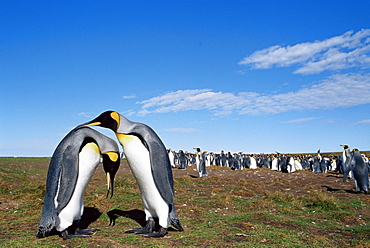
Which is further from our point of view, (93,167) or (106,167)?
(106,167)

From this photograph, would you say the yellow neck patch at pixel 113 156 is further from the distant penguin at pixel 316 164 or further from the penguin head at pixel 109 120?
the distant penguin at pixel 316 164

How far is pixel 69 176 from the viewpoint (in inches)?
184

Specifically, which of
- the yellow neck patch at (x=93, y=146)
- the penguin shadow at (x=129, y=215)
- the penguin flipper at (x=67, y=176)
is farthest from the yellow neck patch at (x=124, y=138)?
the penguin shadow at (x=129, y=215)

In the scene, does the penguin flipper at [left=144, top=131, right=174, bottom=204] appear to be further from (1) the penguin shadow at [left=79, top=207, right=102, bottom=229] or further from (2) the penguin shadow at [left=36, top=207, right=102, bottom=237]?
(1) the penguin shadow at [left=79, top=207, right=102, bottom=229]

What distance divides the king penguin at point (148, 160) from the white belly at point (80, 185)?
44cm

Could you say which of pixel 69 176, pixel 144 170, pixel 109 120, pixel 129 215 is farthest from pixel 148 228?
pixel 109 120

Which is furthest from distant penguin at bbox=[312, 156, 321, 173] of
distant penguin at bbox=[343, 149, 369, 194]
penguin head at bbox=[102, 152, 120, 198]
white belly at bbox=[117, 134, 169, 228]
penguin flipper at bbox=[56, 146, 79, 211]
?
penguin flipper at bbox=[56, 146, 79, 211]

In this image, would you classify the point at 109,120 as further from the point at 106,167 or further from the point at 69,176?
the point at 69,176

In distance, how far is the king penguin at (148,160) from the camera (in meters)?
4.86

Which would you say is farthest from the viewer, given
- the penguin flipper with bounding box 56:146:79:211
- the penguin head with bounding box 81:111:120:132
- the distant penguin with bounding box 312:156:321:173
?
the distant penguin with bounding box 312:156:321:173

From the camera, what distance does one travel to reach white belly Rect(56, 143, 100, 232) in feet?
15.4

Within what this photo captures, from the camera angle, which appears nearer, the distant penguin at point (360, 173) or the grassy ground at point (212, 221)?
the grassy ground at point (212, 221)

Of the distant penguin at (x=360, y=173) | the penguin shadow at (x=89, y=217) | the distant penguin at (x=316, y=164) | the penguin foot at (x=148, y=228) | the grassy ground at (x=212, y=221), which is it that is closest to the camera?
the grassy ground at (x=212, y=221)

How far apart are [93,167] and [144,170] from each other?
82cm
